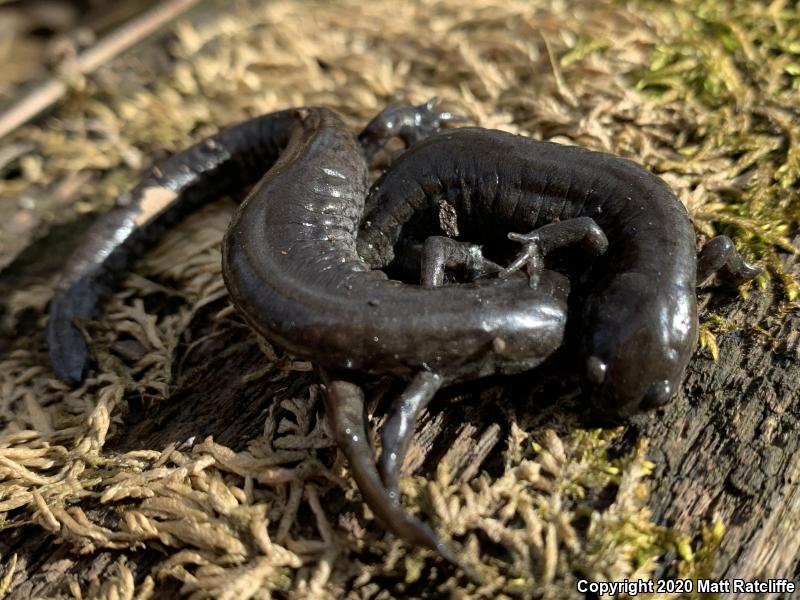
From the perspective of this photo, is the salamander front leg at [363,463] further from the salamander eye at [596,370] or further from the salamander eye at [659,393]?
the salamander eye at [659,393]

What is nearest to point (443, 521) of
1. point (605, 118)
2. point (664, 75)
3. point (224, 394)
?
point (224, 394)

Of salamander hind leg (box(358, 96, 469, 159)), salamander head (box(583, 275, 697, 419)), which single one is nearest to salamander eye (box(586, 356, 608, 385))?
salamander head (box(583, 275, 697, 419))

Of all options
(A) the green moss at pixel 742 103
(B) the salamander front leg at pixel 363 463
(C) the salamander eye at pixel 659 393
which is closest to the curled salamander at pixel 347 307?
(B) the salamander front leg at pixel 363 463

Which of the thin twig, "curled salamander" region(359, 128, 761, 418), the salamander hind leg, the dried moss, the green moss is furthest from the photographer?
the thin twig

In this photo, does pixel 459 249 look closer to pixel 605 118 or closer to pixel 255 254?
pixel 255 254

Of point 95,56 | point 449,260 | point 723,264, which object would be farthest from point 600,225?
point 95,56

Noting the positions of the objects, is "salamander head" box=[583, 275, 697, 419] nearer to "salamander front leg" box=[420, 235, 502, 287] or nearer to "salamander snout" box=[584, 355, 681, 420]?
"salamander snout" box=[584, 355, 681, 420]
